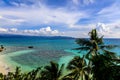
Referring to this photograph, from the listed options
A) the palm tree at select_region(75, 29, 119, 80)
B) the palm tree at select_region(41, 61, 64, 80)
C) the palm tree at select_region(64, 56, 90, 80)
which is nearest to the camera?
the palm tree at select_region(75, 29, 119, 80)

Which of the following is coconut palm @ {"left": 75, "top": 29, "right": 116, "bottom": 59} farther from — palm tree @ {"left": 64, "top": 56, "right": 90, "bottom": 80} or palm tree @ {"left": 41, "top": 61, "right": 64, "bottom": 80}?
palm tree @ {"left": 41, "top": 61, "right": 64, "bottom": 80}

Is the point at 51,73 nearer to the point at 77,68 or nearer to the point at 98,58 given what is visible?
the point at 77,68

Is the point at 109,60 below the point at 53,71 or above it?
above

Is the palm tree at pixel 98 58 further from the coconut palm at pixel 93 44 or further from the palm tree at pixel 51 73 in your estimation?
the palm tree at pixel 51 73

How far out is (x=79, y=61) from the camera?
31.0 metres

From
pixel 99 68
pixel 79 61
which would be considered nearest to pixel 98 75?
pixel 99 68

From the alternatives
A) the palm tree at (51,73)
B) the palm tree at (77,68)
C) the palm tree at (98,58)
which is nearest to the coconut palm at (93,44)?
the palm tree at (98,58)

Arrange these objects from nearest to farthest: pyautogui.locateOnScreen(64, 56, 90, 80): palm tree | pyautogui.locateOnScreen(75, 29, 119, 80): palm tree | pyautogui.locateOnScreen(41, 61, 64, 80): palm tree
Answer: pyautogui.locateOnScreen(75, 29, 119, 80): palm tree, pyautogui.locateOnScreen(41, 61, 64, 80): palm tree, pyautogui.locateOnScreen(64, 56, 90, 80): palm tree

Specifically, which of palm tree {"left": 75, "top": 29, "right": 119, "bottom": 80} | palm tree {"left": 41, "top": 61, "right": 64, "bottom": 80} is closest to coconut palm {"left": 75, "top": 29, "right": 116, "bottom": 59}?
palm tree {"left": 75, "top": 29, "right": 119, "bottom": 80}

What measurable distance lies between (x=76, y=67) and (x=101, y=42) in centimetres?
536

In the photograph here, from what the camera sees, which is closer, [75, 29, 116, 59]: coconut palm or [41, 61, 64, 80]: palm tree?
[41, 61, 64, 80]: palm tree

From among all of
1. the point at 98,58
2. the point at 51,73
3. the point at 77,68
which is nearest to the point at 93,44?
the point at 77,68

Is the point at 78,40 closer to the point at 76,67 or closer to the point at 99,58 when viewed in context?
the point at 76,67

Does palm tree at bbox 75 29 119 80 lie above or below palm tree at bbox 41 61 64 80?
above
